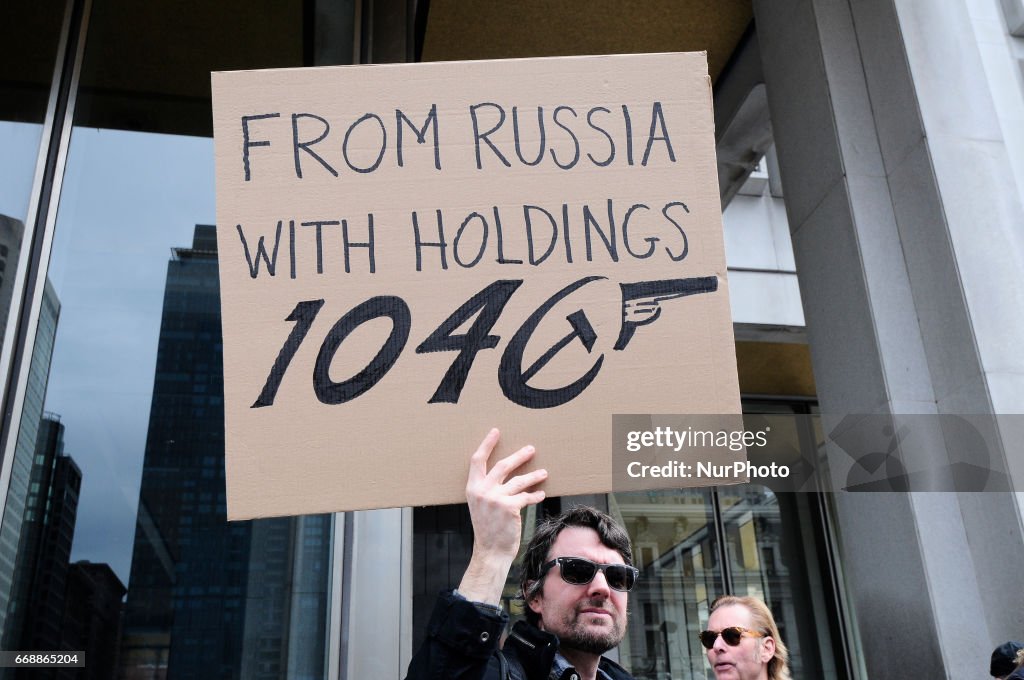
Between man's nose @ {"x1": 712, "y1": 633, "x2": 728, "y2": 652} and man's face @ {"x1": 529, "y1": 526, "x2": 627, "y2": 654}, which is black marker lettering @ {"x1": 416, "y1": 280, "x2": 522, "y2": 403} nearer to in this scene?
man's face @ {"x1": 529, "y1": 526, "x2": 627, "y2": 654}

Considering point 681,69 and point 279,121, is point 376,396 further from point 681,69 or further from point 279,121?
point 681,69

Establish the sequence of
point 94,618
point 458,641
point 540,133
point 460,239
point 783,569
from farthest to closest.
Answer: point 783,569 → point 94,618 → point 540,133 → point 460,239 → point 458,641

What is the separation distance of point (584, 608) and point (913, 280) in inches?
111

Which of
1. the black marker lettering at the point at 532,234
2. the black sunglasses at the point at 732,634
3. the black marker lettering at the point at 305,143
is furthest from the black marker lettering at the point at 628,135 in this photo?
the black sunglasses at the point at 732,634

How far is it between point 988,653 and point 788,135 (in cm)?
267

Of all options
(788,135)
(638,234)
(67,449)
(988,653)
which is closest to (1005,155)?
(788,135)

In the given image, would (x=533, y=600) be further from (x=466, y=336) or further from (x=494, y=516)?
(x=466, y=336)

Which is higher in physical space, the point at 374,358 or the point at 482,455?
the point at 374,358

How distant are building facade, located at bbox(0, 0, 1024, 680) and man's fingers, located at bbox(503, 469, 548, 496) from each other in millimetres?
1932

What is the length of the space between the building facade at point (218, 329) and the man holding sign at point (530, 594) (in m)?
1.64

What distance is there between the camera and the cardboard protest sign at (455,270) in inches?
67.9

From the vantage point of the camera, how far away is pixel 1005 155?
3887mm

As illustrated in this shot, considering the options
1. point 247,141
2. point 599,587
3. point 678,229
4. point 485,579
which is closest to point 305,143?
point 247,141

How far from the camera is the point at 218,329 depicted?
3.87 meters
